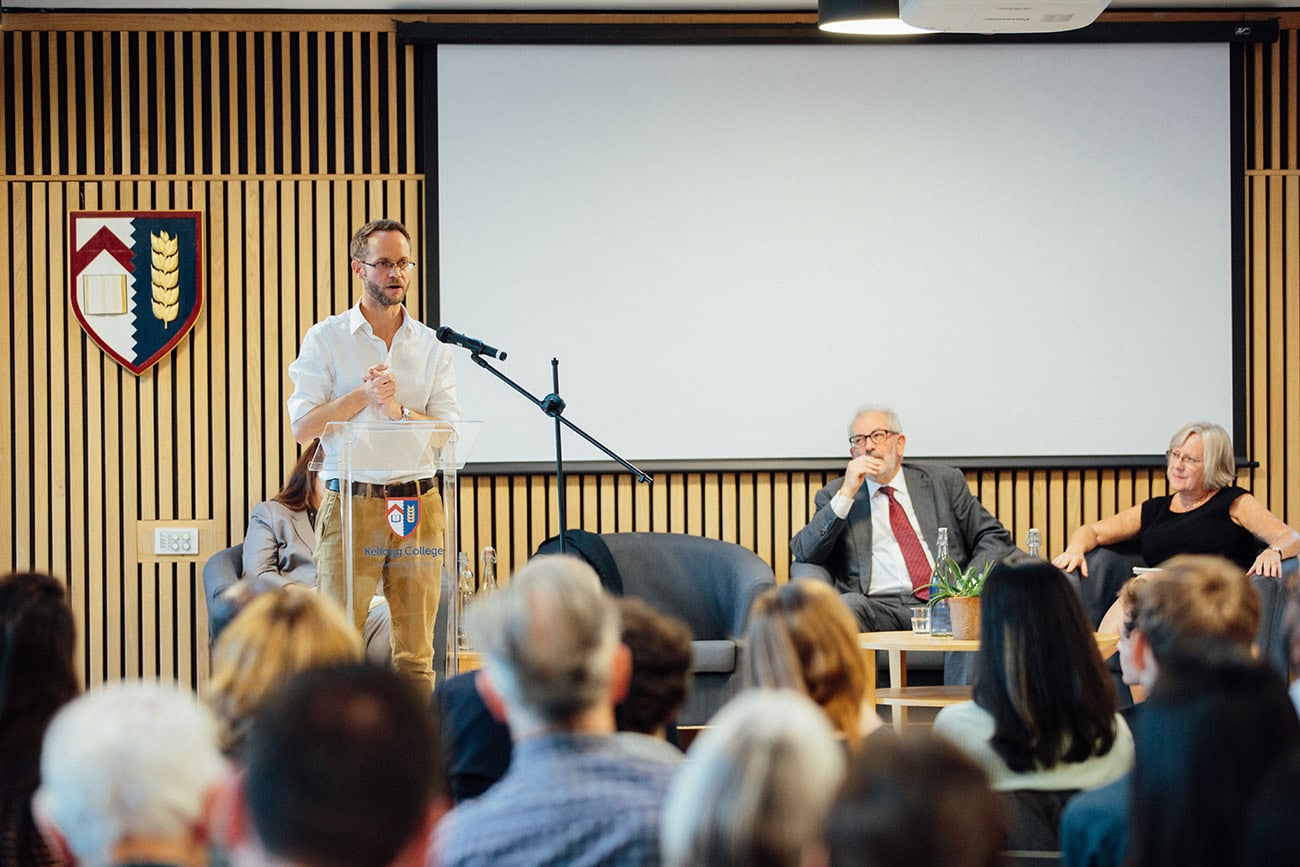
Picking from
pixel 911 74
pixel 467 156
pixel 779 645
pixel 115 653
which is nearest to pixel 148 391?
pixel 115 653

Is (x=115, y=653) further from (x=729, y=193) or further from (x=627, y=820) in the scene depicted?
(x=627, y=820)

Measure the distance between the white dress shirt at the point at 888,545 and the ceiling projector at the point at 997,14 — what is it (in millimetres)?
1918

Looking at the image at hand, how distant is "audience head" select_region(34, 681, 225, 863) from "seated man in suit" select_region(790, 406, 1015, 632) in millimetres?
4493

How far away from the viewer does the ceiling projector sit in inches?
190

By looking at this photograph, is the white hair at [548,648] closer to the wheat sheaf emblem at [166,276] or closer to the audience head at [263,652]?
the audience head at [263,652]

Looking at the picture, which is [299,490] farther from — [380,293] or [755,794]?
[755,794]

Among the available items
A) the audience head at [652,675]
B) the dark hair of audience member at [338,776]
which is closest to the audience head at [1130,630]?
the audience head at [652,675]

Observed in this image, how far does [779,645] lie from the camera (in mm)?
2381

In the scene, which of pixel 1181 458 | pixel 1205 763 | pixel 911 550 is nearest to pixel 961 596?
pixel 911 550

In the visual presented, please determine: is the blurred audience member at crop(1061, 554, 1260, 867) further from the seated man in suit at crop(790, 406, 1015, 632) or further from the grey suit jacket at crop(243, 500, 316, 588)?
the grey suit jacket at crop(243, 500, 316, 588)

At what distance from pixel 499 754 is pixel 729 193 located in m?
4.14

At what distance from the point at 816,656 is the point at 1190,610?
0.75m

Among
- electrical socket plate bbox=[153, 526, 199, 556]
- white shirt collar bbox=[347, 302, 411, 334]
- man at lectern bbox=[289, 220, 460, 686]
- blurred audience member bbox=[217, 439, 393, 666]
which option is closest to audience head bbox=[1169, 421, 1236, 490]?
man at lectern bbox=[289, 220, 460, 686]

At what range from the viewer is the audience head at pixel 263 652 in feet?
7.13
